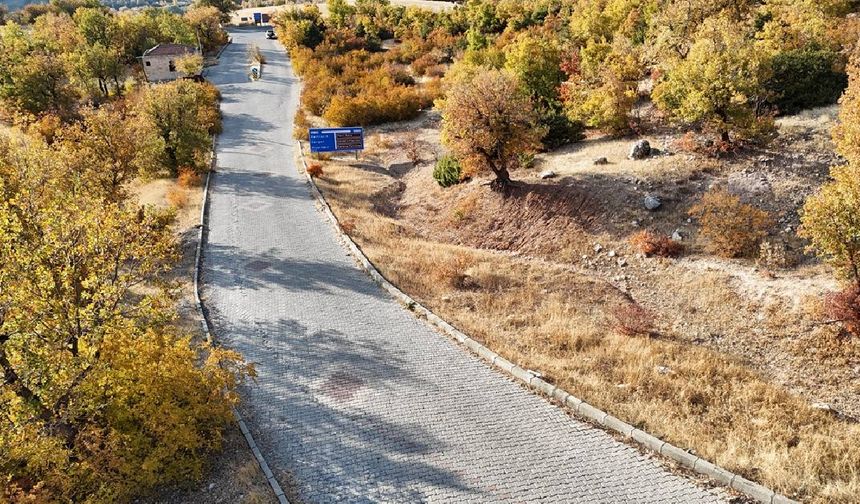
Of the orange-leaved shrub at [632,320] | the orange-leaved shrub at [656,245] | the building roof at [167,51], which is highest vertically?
the building roof at [167,51]

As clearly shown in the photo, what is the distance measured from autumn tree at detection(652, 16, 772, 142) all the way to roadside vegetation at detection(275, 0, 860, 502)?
0.27 feet

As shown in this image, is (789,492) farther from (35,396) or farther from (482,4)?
(482,4)

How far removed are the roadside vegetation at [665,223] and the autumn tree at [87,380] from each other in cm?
739

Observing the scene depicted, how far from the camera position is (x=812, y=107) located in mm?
24141

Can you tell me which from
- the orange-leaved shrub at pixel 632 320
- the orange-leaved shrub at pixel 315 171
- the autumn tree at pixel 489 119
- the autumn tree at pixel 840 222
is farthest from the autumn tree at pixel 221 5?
the autumn tree at pixel 840 222

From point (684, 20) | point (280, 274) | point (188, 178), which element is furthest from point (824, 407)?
point (188, 178)

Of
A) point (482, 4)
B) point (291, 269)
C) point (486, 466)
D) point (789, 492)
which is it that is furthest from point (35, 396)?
point (482, 4)

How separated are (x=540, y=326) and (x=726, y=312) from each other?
17.3 ft

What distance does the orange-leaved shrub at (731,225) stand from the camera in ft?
56.5

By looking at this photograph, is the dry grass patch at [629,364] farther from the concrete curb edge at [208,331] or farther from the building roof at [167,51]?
the building roof at [167,51]

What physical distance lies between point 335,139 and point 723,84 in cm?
1961

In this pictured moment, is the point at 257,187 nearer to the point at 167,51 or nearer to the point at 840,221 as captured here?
the point at 840,221

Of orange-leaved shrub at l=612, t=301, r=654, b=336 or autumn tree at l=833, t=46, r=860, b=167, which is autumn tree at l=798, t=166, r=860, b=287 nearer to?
autumn tree at l=833, t=46, r=860, b=167

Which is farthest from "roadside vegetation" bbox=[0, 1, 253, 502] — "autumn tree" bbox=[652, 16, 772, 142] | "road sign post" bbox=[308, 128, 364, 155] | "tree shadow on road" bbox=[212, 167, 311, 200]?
"autumn tree" bbox=[652, 16, 772, 142]
